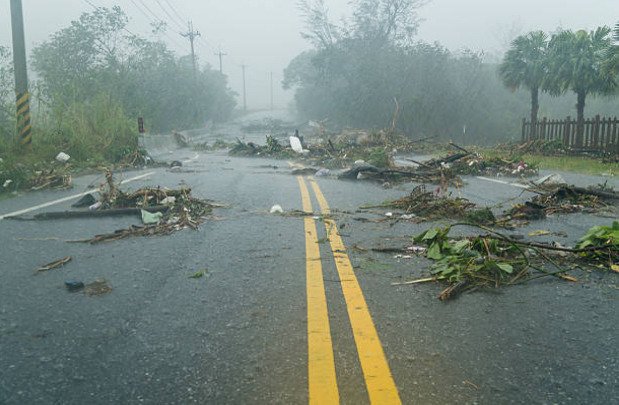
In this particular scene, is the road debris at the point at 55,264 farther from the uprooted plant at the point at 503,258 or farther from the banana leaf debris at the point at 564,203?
the banana leaf debris at the point at 564,203

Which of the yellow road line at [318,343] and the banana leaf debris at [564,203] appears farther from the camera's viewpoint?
the banana leaf debris at [564,203]

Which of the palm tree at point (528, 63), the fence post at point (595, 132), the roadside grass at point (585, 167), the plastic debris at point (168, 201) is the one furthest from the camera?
the palm tree at point (528, 63)

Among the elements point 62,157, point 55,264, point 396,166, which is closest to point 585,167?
point 396,166

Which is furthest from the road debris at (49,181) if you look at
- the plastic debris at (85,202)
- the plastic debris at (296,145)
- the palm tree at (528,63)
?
the palm tree at (528,63)

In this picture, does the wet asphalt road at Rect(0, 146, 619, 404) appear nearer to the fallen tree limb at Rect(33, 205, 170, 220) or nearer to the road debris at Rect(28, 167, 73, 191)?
the fallen tree limb at Rect(33, 205, 170, 220)

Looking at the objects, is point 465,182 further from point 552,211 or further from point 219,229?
point 219,229

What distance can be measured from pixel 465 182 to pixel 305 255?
23.0 ft

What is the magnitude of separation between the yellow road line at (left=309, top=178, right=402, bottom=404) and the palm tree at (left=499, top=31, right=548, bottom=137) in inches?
1084

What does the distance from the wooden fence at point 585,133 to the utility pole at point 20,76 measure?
19.6 metres

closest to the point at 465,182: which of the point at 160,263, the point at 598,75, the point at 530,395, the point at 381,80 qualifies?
the point at 160,263

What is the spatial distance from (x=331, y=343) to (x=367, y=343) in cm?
22

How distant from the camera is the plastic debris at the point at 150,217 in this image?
6746 millimetres

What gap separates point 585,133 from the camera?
2230 centimetres

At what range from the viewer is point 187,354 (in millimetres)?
2957
